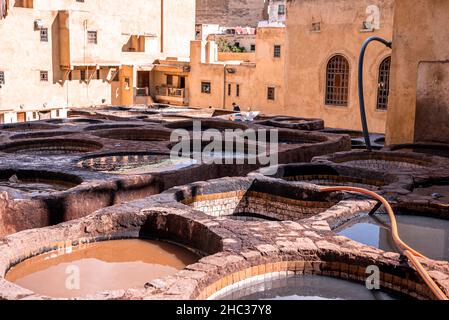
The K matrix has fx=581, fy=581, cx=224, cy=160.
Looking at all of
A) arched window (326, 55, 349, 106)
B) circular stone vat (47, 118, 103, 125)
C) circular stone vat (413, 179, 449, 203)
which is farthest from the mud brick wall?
arched window (326, 55, 349, 106)

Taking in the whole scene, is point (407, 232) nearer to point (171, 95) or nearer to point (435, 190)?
point (435, 190)

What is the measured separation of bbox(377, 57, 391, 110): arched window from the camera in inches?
914

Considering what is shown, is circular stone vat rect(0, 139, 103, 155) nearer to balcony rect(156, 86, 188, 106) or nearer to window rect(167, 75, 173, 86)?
balcony rect(156, 86, 188, 106)

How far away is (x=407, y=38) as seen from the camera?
573 inches

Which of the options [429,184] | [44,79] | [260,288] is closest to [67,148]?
[429,184]

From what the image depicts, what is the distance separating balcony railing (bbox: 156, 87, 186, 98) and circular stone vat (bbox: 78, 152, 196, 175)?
2463 centimetres

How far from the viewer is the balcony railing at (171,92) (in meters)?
37.6

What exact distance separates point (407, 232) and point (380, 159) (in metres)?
5.59

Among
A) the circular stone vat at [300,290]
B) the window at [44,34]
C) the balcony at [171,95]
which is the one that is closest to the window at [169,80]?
the balcony at [171,95]

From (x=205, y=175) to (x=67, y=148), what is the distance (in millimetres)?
4780

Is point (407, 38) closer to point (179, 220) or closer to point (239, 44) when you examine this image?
point (179, 220)

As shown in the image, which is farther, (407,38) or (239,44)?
(239,44)

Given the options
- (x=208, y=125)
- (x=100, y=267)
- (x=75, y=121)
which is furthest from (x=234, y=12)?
(x=100, y=267)

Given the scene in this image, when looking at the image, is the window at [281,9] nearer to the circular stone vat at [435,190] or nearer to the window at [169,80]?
the window at [169,80]
